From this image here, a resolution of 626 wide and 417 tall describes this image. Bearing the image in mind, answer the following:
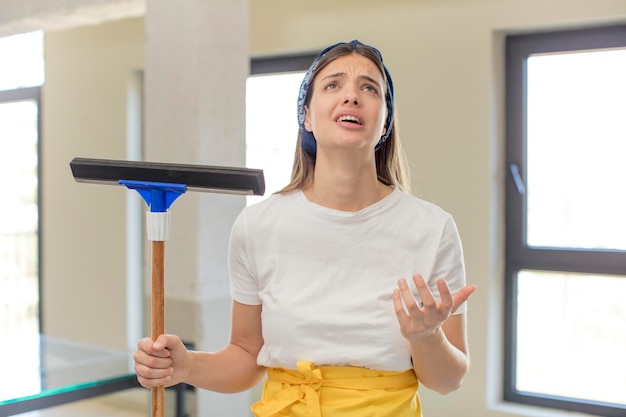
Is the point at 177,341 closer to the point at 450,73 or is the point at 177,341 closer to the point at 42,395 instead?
the point at 42,395

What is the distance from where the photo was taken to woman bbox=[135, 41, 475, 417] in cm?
114

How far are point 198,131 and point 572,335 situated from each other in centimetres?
183

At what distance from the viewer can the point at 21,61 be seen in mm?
4391

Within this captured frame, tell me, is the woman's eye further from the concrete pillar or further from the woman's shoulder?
the concrete pillar

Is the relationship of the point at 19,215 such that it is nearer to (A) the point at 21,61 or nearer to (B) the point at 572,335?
(A) the point at 21,61

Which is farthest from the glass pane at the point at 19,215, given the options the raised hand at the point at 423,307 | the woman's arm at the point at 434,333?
the raised hand at the point at 423,307

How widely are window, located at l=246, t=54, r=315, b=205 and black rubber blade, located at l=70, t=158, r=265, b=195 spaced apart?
2.43 metres

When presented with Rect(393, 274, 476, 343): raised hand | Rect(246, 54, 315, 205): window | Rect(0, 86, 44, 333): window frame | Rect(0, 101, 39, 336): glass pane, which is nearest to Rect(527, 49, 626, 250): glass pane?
Rect(246, 54, 315, 205): window

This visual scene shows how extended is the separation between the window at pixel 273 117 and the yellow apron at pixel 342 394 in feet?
7.78

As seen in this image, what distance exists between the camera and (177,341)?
110 centimetres

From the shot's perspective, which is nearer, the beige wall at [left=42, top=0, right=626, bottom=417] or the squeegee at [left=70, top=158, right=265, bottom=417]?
the squeegee at [left=70, top=158, right=265, bottom=417]

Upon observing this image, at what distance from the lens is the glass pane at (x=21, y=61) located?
4305 mm

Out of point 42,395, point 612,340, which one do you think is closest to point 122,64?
point 42,395

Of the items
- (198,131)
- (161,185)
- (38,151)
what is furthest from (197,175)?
(38,151)
